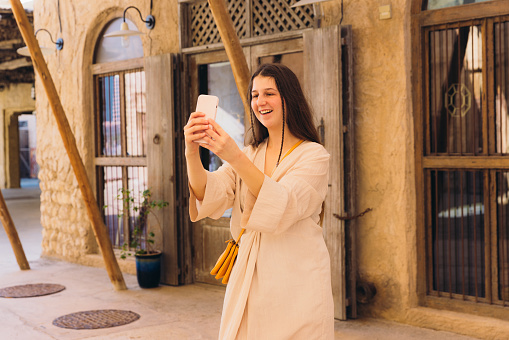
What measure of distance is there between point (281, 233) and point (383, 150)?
282 centimetres

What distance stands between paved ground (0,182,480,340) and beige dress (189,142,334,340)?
2.47m

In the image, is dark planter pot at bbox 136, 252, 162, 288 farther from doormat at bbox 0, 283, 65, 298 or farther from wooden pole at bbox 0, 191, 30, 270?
wooden pole at bbox 0, 191, 30, 270

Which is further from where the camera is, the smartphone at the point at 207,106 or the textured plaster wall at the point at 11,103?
the textured plaster wall at the point at 11,103

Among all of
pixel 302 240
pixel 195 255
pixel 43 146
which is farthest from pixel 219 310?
pixel 43 146

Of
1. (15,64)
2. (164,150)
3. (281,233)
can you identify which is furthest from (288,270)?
→ (15,64)

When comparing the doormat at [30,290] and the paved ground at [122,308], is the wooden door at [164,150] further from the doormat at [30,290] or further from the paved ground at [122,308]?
the doormat at [30,290]

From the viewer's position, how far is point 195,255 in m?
6.26

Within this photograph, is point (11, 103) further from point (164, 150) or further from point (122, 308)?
point (122, 308)

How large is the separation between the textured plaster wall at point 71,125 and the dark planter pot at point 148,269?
154cm

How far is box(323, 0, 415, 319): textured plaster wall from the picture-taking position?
461 cm

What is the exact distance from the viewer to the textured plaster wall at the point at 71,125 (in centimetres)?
725

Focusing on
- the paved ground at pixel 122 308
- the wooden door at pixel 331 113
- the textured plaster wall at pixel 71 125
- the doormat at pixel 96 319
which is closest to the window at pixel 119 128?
the textured plaster wall at pixel 71 125

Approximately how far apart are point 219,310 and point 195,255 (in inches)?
43.3

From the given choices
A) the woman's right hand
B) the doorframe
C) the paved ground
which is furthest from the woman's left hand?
the doorframe
